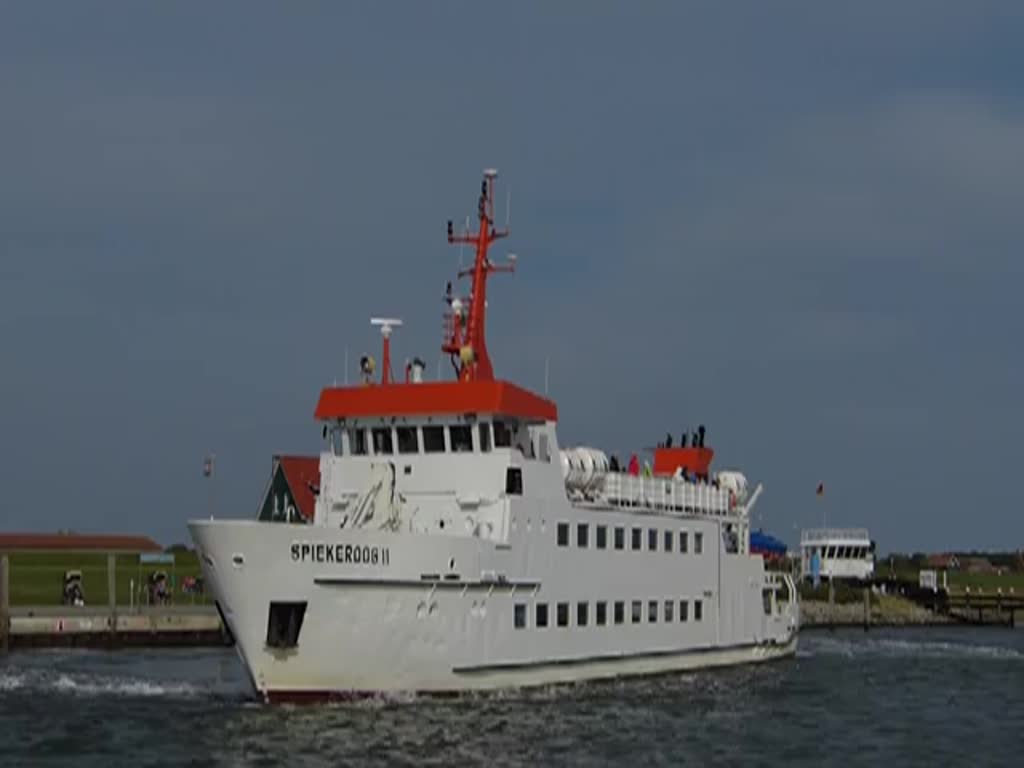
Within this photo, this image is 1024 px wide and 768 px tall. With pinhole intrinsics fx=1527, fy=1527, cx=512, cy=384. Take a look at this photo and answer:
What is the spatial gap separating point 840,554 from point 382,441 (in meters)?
64.4

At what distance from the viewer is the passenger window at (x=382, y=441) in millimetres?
34625

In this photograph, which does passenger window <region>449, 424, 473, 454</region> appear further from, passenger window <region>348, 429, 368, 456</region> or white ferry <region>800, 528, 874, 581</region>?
white ferry <region>800, 528, 874, 581</region>

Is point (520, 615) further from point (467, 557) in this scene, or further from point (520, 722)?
point (520, 722)

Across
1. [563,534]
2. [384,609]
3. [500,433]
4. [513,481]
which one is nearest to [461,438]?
[500,433]

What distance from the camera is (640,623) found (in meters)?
38.7

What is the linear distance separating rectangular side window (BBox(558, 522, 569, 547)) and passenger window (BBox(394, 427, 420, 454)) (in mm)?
3854

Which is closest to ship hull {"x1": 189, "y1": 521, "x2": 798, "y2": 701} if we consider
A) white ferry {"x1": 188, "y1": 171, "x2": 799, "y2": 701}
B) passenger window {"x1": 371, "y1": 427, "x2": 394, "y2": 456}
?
white ferry {"x1": 188, "y1": 171, "x2": 799, "y2": 701}

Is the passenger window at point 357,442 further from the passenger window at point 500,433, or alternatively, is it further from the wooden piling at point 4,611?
the wooden piling at point 4,611

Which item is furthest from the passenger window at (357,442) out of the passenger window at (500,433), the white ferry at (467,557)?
the passenger window at (500,433)

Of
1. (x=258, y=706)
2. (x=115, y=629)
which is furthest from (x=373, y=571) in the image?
(x=115, y=629)

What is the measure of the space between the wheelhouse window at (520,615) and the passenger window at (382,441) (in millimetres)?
4596

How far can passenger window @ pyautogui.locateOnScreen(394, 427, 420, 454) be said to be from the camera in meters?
34.4

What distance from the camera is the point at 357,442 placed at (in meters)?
35.0

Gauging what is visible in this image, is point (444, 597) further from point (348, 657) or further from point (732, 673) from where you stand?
point (732, 673)
